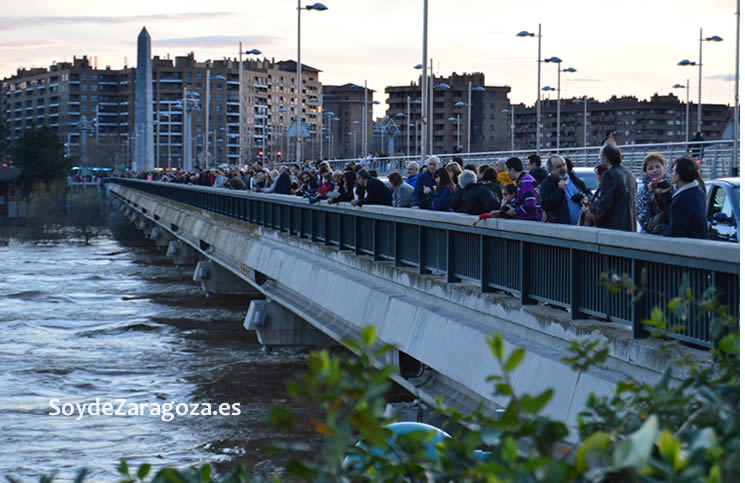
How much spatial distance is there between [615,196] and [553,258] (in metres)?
0.72

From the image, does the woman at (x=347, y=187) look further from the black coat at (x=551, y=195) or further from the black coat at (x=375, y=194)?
the black coat at (x=551, y=195)

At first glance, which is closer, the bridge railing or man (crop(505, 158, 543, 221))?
the bridge railing

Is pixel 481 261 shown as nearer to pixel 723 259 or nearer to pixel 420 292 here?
pixel 420 292

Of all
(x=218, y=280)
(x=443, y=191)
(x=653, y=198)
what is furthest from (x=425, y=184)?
(x=218, y=280)

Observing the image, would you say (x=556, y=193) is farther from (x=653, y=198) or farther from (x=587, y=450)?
(x=587, y=450)

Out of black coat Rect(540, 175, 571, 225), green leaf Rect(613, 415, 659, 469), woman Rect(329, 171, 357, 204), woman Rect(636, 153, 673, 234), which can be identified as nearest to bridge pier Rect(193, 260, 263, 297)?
woman Rect(329, 171, 357, 204)

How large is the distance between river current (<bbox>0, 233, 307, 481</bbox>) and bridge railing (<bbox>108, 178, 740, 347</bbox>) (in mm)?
3195

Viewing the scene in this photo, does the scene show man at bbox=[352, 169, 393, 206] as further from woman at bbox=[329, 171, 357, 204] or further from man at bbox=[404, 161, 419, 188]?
woman at bbox=[329, 171, 357, 204]

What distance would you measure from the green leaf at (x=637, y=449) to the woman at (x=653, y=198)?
702cm

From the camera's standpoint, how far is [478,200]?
503 inches

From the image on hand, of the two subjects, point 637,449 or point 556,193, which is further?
point 556,193

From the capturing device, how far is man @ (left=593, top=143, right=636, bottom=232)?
993 cm

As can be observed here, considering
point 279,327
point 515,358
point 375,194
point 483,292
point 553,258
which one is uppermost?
point 375,194

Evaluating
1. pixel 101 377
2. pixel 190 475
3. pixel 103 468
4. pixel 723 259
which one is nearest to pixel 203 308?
pixel 101 377
